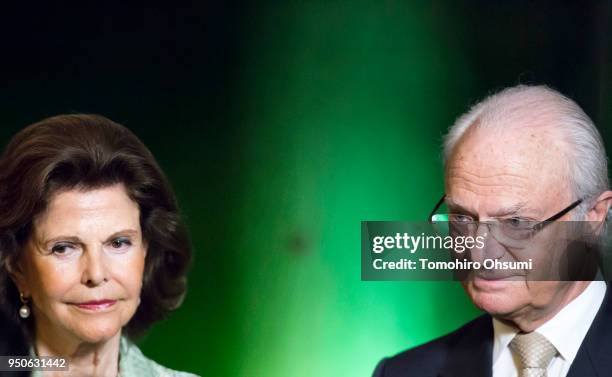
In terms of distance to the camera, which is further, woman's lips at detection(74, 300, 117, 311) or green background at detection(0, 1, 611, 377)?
green background at detection(0, 1, 611, 377)

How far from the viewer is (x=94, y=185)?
2014mm

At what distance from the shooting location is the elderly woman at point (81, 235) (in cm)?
198

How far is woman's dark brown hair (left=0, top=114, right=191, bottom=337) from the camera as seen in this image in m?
1.97

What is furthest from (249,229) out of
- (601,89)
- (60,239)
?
(601,89)

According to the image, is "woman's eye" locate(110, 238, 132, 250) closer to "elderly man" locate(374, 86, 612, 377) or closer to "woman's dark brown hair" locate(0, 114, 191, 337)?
"woman's dark brown hair" locate(0, 114, 191, 337)

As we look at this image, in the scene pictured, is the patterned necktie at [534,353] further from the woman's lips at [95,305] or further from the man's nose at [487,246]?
the woman's lips at [95,305]

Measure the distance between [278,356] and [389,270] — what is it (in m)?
0.32

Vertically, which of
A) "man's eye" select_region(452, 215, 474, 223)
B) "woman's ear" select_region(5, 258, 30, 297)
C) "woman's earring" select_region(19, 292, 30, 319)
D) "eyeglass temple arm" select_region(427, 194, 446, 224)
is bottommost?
"woman's earring" select_region(19, 292, 30, 319)

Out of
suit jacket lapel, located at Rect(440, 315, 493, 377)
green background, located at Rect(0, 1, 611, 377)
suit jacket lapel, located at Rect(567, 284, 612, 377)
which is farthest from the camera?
green background, located at Rect(0, 1, 611, 377)

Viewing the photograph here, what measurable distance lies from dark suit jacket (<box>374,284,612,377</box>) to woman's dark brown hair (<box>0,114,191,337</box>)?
521 millimetres

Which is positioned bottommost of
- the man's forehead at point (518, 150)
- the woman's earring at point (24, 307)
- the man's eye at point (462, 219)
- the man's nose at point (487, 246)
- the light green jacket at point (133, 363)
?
the light green jacket at point (133, 363)

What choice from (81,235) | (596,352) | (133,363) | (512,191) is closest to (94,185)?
(81,235)

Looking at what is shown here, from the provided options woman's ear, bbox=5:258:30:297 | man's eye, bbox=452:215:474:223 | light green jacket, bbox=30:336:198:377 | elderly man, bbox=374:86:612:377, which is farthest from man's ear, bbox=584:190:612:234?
woman's ear, bbox=5:258:30:297


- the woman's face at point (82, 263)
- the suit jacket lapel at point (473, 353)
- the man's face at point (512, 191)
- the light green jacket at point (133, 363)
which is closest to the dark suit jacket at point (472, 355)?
the suit jacket lapel at point (473, 353)
